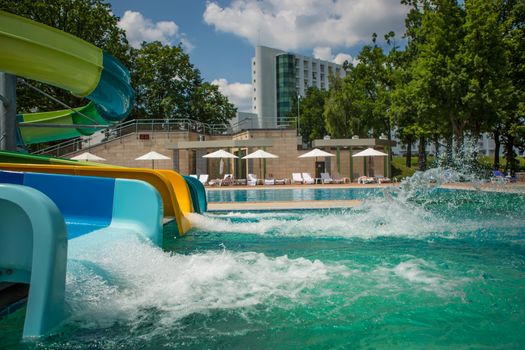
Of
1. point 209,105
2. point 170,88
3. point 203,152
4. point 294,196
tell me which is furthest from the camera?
point 209,105

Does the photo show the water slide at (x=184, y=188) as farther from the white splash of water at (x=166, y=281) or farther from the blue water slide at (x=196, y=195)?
the white splash of water at (x=166, y=281)

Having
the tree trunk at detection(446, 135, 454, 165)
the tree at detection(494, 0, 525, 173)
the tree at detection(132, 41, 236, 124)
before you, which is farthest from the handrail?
the tree at detection(494, 0, 525, 173)

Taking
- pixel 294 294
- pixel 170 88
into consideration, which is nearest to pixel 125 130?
pixel 170 88

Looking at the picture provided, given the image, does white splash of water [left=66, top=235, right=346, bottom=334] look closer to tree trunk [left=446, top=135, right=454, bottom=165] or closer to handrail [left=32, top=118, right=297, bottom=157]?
handrail [left=32, top=118, right=297, bottom=157]

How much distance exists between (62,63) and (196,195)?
16.5ft

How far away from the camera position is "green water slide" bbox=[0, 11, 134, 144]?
6129 mm

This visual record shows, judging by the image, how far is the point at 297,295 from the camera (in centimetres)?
423

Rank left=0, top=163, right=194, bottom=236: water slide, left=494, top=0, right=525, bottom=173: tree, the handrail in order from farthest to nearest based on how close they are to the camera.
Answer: the handrail → left=494, top=0, right=525, bottom=173: tree → left=0, top=163, right=194, bottom=236: water slide

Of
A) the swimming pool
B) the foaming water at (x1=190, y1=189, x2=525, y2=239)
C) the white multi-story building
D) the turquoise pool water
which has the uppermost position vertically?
the white multi-story building

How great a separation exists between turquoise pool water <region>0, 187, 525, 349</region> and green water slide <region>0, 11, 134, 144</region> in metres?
3.24

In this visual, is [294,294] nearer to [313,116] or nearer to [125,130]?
[125,130]

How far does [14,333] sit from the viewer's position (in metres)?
3.16

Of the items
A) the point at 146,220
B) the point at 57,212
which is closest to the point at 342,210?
the point at 146,220

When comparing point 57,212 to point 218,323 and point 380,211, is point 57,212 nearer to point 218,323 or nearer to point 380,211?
point 218,323
